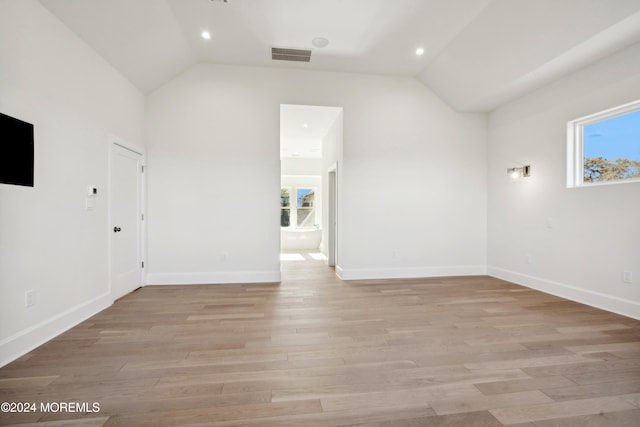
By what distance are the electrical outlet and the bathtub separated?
6.22 meters

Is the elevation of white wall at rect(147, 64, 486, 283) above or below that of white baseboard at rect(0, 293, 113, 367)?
above

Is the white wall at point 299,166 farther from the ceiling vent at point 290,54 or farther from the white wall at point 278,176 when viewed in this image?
the ceiling vent at point 290,54

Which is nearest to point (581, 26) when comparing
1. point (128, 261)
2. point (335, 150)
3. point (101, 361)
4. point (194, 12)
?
point (335, 150)

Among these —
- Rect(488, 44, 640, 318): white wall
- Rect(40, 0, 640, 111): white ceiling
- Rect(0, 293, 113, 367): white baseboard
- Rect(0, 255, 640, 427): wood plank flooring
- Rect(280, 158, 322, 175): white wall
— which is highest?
Rect(40, 0, 640, 111): white ceiling

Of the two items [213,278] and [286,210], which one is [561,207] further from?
[286,210]

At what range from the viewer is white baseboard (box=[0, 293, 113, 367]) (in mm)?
2233

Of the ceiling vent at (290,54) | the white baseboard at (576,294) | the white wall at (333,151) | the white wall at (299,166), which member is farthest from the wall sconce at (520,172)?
the white wall at (299,166)

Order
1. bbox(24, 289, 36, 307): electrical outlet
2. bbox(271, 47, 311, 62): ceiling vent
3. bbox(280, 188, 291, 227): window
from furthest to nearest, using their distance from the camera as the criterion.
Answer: bbox(280, 188, 291, 227): window
bbox(271, 47, 311, 62): ceiling vent
bbox(24, 289, 36, 307): electrical outlet

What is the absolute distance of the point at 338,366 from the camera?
219 centimetres

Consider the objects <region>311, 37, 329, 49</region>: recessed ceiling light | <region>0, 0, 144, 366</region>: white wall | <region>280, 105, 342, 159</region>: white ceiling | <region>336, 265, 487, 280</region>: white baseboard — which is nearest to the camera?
<region>0, 0, 144, 366</region>: white wall

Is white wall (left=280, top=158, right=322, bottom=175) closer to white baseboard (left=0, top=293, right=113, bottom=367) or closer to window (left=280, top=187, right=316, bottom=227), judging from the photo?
A: window (left=280, top=187, right=316, bottom=227)

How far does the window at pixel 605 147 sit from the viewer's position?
326cm

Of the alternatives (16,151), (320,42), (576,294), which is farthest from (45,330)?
(576,294)

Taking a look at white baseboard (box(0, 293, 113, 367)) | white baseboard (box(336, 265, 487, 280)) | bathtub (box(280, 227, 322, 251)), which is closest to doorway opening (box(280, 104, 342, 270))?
bathtub (box(280, 227, 322, 251))
